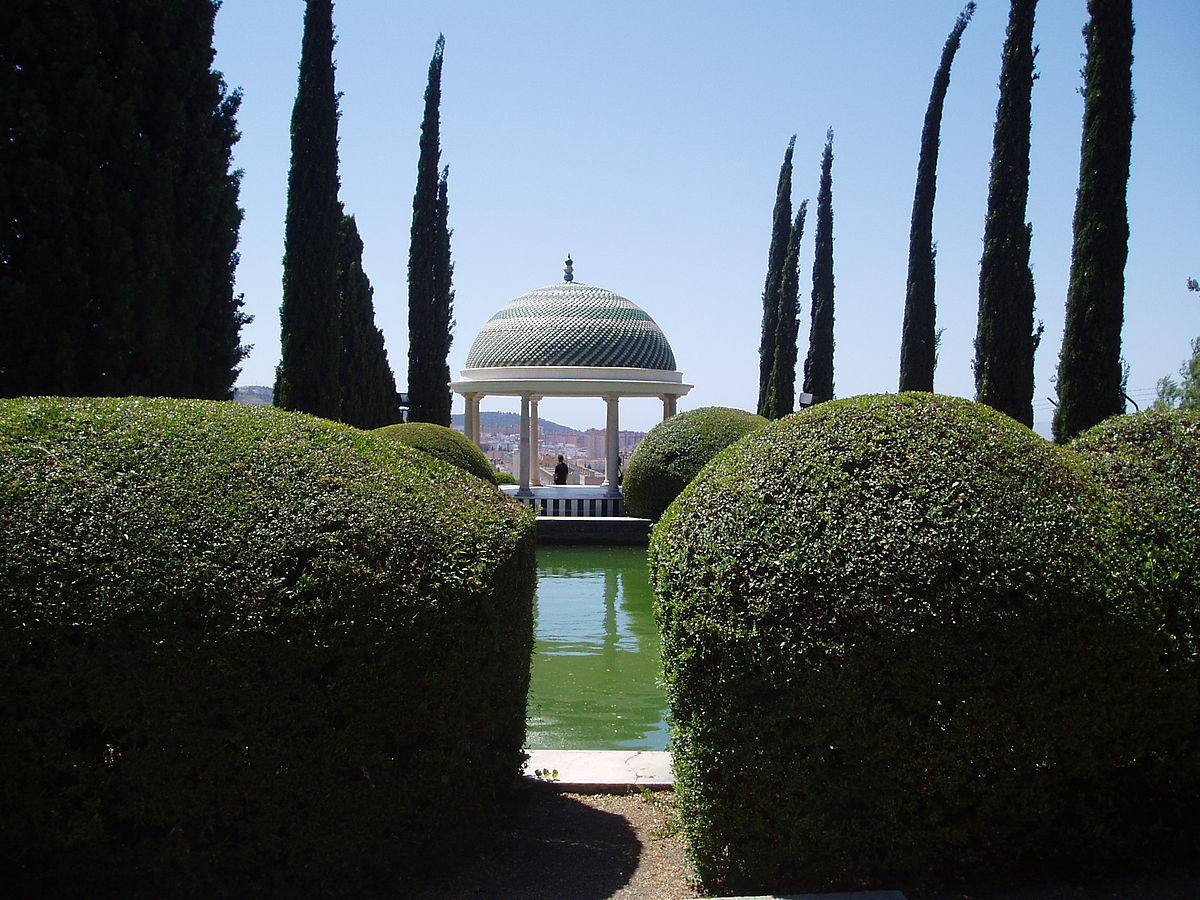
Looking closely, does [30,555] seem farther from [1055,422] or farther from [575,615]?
[1055,422]

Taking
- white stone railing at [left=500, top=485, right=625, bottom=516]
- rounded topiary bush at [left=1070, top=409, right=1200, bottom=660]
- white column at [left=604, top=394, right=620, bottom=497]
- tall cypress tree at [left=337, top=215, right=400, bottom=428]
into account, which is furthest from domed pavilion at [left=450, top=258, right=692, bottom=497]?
rounded topiary bush at [left=1070, top=409, right=1200, bottom=660]

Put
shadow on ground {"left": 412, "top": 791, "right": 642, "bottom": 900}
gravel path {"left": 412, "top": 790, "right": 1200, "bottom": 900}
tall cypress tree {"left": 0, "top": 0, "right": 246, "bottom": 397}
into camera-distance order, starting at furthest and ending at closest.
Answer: tall cypress tree {"left": 0, "top": 0, "right": 246, "bottom": 397}, shadow on ground {"left": 412, "top": 791, "right": 642, "bottom": 900}, gravel path {"left": 412, "top": 790, "right": 1200, "bottom": 900}

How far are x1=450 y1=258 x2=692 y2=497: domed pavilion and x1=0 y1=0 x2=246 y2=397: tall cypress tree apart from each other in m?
19.5

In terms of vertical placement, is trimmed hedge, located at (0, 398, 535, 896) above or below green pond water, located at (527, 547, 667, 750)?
above

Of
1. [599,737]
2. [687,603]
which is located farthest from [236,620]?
[599,737]

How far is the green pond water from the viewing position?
766cm

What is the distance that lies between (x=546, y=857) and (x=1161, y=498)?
121 inches

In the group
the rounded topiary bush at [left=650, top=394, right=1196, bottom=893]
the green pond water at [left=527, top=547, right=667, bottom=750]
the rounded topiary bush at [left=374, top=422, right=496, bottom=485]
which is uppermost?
the rounded topiary bush at [left=374, top=422, right=496, bottom=485]

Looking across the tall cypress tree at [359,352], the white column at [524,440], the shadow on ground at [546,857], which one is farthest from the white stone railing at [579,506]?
the shadow on ground at [546,857]

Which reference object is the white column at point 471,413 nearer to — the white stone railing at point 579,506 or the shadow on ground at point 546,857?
the white stone railing at point 579,506

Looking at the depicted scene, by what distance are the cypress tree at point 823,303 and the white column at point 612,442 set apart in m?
5.92

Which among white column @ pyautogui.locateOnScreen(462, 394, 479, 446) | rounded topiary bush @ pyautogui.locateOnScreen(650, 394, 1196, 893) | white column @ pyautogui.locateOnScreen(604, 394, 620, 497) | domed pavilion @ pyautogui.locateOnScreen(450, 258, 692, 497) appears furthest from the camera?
white column @ pyautogui.locateOnScreen(462, 394, 479, 446)

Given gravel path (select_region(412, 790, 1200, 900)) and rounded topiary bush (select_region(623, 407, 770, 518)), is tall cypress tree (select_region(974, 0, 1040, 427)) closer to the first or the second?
rounded topiary bush (select_region(623, 407, 770, 518))

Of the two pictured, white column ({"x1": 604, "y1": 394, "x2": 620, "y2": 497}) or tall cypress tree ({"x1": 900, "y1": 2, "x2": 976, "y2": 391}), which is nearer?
tall cypress tree ({"x1": 900, "y1": 2, "x2": 976, "y2": 391})
